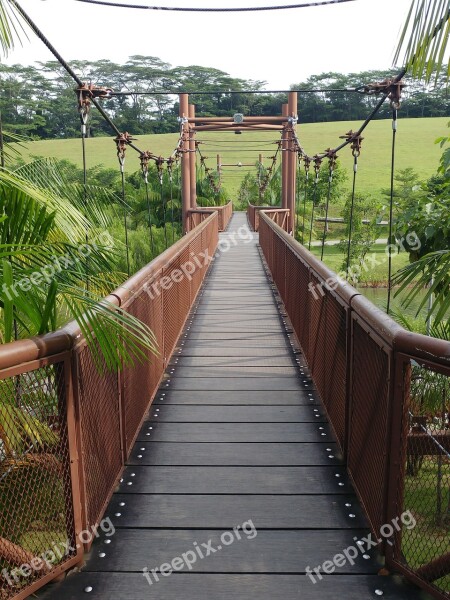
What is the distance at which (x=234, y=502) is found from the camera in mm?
2473

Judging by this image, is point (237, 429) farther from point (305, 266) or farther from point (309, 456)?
point (305, 266)

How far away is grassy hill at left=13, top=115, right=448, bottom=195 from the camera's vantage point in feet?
204

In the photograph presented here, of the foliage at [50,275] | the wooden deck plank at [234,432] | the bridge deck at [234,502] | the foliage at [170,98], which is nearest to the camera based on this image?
the foliage at [50,275]

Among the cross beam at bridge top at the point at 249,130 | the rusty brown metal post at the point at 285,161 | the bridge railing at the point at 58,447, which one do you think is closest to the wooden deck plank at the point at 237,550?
the bridge railing at the point at 58,447

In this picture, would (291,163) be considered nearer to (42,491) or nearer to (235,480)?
(235,480)

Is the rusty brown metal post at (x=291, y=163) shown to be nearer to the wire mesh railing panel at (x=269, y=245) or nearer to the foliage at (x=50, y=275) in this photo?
the wire mesh railing panel at (x=269, y=245)

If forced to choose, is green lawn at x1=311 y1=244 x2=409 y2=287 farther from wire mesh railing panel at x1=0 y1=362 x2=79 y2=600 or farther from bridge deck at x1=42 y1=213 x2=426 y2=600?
wire mesh railing panel at x1=0 y1=362 x2=79 y2=600

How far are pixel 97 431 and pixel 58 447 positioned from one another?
0.23 metres

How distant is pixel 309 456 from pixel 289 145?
16658mm

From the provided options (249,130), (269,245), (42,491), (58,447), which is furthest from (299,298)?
(249,130)

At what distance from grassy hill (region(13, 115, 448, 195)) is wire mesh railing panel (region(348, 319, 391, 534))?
56.2 m

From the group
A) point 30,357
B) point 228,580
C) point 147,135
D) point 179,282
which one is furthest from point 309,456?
point 147,135

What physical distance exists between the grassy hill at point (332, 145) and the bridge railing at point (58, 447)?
185 ft

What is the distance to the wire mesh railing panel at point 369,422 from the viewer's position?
2.08 m
